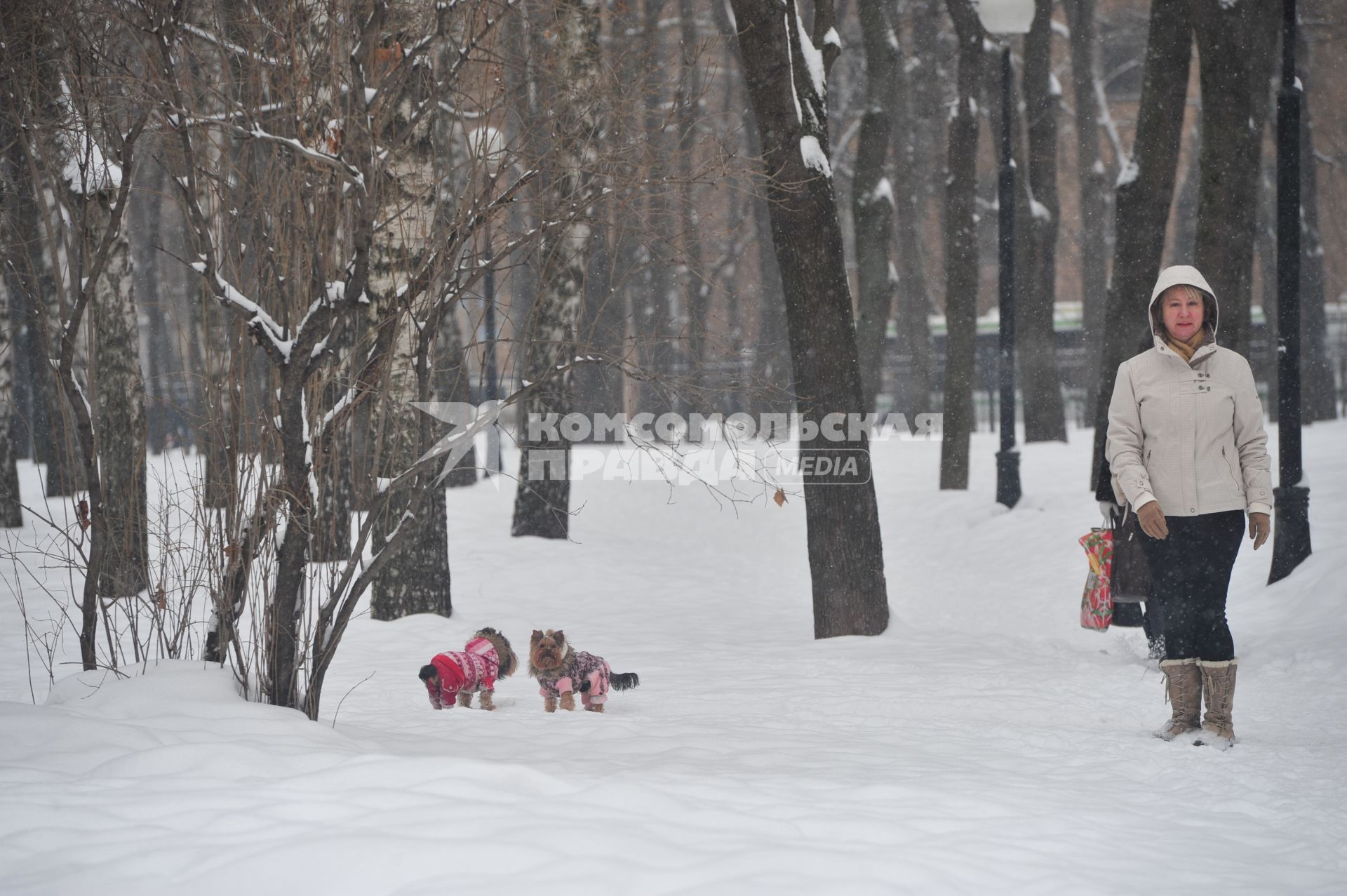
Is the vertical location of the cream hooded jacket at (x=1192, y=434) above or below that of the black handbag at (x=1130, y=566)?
above

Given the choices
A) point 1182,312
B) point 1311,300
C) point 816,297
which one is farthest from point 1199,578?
point 1311,300

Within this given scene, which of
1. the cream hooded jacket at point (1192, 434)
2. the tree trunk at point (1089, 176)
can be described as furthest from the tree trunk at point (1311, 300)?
the cream hooded jacket at point (1192, 434)

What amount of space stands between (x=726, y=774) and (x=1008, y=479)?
338 inches

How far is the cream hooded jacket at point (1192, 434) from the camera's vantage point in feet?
15.9

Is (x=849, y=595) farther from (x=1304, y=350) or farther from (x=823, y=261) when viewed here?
(x=1304, y=350)

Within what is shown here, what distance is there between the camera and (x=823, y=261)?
7797mm

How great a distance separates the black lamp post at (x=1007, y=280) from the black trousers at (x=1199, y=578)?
6.97 meters

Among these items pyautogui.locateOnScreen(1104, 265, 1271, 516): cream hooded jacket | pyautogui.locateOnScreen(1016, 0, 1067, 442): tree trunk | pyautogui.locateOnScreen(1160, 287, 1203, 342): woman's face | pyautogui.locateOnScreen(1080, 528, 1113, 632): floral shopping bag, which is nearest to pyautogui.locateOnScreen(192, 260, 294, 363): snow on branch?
pyautogui.locateOnScreen(1104, 265, 1271, 516): cream hooded jacket

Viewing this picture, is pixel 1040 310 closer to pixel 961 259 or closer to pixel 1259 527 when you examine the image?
pixel 961 259

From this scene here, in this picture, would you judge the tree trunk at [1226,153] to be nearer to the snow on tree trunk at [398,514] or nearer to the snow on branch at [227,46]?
the snow on tree trunk at [398,514]

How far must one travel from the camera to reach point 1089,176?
22172 millimetres

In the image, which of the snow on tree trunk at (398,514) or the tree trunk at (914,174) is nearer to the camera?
the snow on tree trunk at (398,514)

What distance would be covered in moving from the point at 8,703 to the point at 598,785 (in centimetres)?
233

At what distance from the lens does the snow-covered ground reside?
3.16 meters
